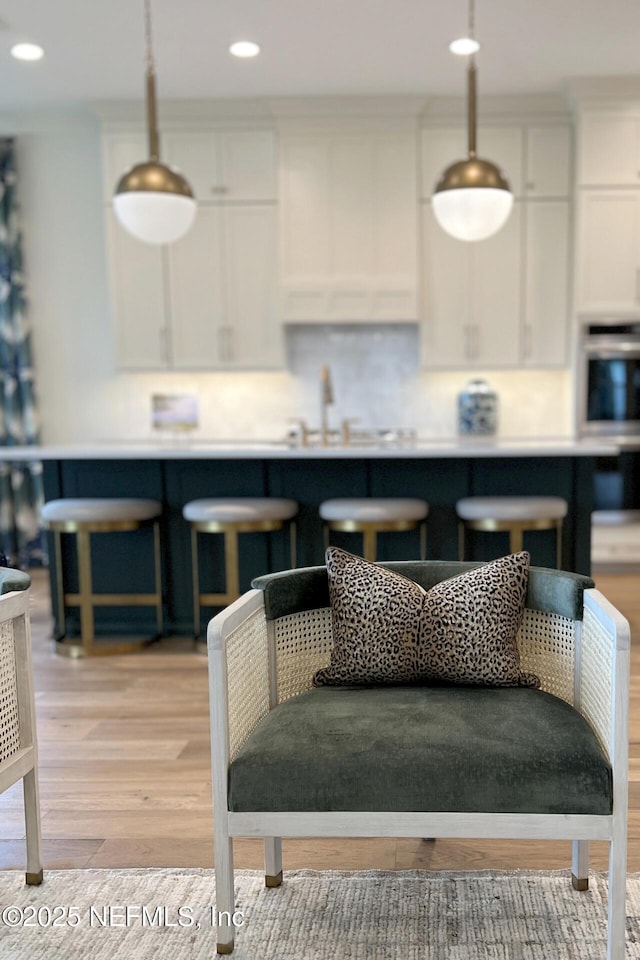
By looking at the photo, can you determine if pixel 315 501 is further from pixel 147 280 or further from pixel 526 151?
pixel 526 151

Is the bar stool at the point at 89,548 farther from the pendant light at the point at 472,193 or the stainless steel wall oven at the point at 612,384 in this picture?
the stainless steel wall oven at the point at 612,384

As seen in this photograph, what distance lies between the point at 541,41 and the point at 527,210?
3.80 feet

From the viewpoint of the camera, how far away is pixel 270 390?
607 centimetres

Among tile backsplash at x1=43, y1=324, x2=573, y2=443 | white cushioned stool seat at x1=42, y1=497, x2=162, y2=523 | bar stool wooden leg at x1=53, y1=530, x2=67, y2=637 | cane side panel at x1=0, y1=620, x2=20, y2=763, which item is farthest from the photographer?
tile backsplash at x1=43, y1=324, x2=573, y2=443

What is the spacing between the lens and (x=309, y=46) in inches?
182

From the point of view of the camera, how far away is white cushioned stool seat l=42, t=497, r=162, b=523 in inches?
152

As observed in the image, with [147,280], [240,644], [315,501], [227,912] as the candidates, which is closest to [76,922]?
[227,912]

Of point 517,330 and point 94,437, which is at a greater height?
point 517,330

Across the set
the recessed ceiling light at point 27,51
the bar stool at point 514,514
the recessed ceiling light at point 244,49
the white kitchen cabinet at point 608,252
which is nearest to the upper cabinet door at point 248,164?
the recessed ceiling light at point 244,49

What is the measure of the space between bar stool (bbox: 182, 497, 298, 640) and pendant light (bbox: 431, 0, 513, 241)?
4.72ft

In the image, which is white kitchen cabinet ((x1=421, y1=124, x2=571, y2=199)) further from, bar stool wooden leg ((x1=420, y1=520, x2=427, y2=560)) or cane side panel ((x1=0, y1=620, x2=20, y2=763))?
cane side panel ((x1=0, y1=620, x2=20, y2=763))

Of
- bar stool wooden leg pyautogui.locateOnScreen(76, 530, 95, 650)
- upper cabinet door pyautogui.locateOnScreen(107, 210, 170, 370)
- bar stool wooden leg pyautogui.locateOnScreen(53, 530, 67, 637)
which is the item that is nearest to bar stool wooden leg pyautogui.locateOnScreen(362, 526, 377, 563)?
bar stool wooden leg pyautogui.locateOnScreen(76, 530, 95, 650)

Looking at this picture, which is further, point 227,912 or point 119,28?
point 119,28

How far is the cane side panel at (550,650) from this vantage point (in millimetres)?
2023
